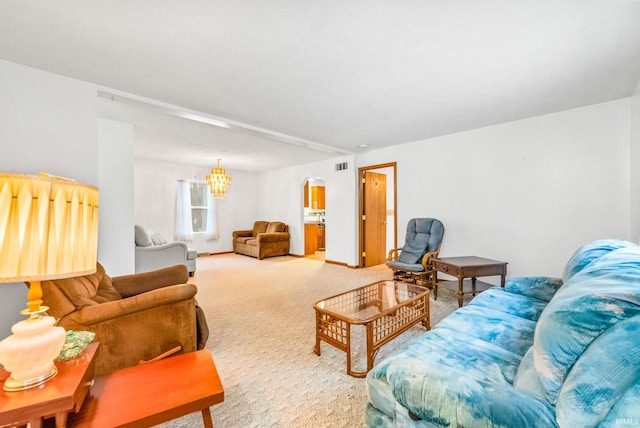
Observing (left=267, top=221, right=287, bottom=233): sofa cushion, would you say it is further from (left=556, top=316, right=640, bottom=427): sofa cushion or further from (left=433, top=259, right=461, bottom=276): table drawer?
(left=556, top=316, right=640, bottom=427): sofa cushion

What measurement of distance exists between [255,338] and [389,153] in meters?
3.94

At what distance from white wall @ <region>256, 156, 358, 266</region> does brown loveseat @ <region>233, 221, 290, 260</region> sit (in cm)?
25

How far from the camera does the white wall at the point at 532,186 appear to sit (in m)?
2.97

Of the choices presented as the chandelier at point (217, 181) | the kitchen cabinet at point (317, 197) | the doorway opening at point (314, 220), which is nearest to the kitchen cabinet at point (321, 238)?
the doorway opening at point (314, 220)

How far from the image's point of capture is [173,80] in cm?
246

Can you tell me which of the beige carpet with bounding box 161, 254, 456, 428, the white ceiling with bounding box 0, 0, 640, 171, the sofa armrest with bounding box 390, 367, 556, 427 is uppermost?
the white ceiling with bounding box 0, 0, 640, 171

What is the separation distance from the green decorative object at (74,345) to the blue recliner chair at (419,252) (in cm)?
333

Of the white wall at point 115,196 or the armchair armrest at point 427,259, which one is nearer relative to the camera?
the white wall at point 115,196

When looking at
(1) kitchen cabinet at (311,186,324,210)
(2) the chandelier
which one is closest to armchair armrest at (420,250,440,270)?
(2) the chandelier

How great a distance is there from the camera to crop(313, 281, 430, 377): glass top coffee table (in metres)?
1.84

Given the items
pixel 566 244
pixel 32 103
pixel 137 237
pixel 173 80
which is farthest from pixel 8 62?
pixel 566 244

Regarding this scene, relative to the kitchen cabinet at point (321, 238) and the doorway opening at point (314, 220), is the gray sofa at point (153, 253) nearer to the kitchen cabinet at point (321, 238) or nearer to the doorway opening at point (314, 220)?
the doorway opening at point (314, 220)

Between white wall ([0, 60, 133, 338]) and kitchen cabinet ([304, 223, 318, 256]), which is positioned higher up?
white wall ([0, 60, 133, 338])

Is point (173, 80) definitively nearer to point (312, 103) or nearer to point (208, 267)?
point (312, 103)
